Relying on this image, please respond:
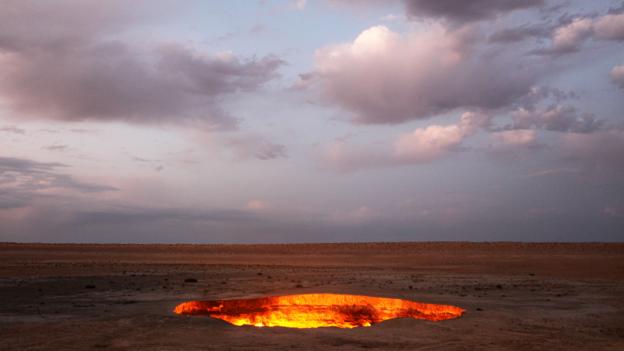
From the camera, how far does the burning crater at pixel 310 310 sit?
1498 centimetres

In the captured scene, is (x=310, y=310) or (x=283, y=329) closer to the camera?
(x=283, y=329)

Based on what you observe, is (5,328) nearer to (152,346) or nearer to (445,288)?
(152,346)

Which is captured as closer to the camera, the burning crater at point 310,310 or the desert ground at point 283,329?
the desert ground at point 283,329

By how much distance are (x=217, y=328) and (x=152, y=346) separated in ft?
6.12

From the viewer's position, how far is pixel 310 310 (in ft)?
51.9

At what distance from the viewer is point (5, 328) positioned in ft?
38.3

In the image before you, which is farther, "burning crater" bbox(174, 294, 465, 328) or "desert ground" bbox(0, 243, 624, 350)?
"burning crater" bbox(174, 294, 465, 328)

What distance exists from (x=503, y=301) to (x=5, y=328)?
509 inches

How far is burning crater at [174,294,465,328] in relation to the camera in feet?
49.2

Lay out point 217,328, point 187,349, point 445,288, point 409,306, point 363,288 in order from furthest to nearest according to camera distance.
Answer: point 445,288 → point 363,288 → point 409,306 → point 217,328 → point 187,349

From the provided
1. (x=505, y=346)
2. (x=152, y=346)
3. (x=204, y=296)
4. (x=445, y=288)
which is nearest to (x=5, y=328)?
(x=152, y=346)

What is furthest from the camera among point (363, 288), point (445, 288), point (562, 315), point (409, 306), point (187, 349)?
point (445, 288)

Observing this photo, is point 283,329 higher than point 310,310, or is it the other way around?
point 283,329

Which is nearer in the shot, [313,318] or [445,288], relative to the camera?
[313,318]
